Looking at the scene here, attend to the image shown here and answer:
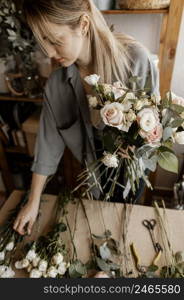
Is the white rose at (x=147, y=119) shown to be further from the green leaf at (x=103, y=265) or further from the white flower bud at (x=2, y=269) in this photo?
the white flower bud at (x=2, y=269)

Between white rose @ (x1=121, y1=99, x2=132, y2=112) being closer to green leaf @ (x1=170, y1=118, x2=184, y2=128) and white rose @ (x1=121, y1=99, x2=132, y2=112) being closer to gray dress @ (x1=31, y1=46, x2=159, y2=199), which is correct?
green leaf @ (x1=170, y1=118, x2=184, y2=128)

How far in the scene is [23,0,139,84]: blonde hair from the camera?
0.72 metres

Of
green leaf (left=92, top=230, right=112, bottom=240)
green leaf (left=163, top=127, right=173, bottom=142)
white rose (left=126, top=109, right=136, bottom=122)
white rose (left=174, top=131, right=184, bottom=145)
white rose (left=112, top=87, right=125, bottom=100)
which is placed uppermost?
white rose (left=112, top=87, right=125, bottom=100)

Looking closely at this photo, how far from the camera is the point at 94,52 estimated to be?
91cm

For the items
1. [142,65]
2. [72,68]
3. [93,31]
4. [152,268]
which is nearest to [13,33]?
[72,68]

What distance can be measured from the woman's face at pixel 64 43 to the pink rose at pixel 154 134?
41cm

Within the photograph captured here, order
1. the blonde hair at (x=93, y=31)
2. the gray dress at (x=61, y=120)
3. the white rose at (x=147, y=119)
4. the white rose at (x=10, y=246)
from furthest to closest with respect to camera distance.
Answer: the gray dress at (x=61, y=120) → the white rose at (x=10, y=246) → the blonde hair at (x=93, y=31) → the white rose at (x=147, y=119)

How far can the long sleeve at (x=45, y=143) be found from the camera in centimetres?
104

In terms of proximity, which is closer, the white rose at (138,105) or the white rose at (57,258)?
the white rose at (138,105)

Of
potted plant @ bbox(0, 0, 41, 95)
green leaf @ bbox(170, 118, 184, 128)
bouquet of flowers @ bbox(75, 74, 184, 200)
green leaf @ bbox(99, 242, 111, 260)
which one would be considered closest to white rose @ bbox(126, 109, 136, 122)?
bouquet of flowers @ bbox(75, 74, 184, 200)

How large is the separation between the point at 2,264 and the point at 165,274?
0.53 metres

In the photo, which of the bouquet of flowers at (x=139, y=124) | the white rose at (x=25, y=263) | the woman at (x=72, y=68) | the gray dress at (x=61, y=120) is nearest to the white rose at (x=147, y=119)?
the bouquet of flowers at (x=139, y=124)

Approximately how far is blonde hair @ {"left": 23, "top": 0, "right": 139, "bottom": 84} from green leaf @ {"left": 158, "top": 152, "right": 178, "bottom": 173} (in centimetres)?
38

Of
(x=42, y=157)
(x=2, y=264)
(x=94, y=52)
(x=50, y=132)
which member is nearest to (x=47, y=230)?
(x=2, y=264)
